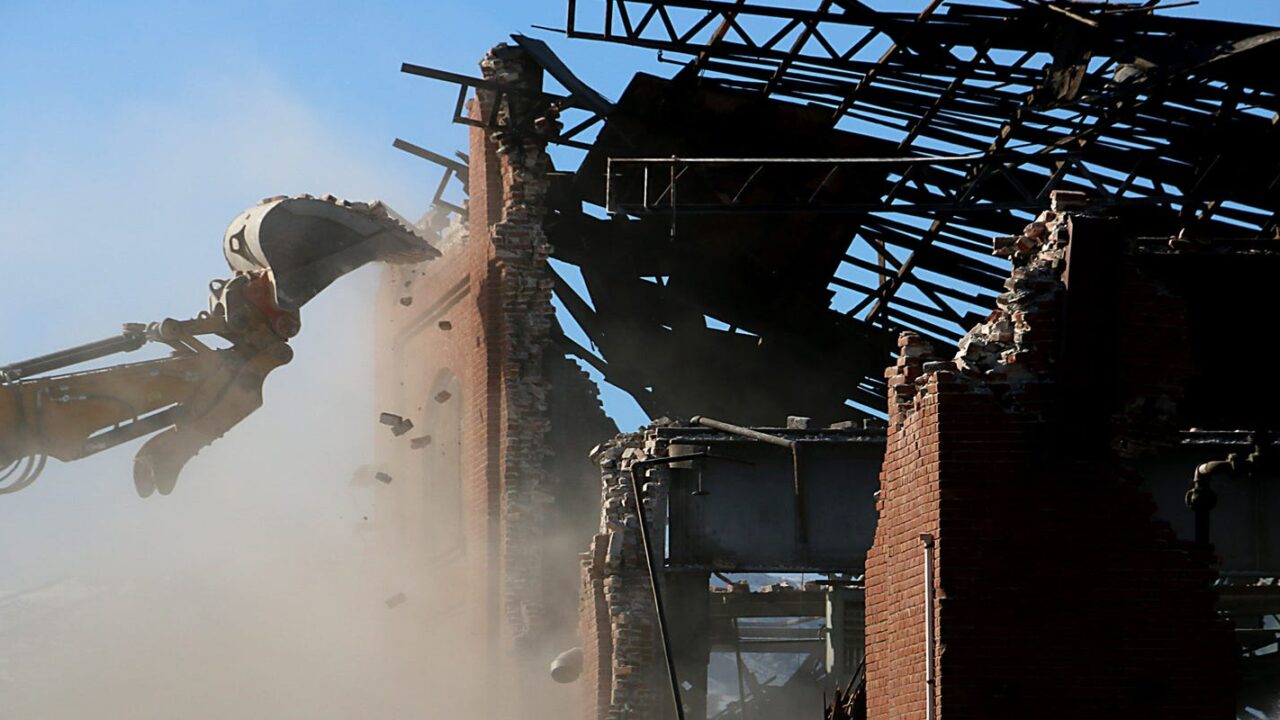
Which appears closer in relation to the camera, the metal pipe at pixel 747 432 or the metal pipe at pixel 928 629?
the metal pipe at pixel 928 629

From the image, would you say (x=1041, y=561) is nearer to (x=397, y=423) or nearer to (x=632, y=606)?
(x=632, y=606)

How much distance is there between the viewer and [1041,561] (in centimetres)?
1102

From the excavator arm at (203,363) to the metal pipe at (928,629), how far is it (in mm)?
11931

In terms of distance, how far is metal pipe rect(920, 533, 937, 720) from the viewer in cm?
1091

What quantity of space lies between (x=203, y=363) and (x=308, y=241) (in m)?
2.03

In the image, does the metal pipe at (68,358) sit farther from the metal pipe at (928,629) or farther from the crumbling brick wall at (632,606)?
the metal pipe at (928,629)

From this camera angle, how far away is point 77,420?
2116 centimetres

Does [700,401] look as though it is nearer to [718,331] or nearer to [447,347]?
[718,331]

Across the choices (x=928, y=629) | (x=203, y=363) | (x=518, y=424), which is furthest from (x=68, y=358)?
(x=928, y=629)

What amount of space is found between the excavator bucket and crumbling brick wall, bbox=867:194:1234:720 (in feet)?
42.1

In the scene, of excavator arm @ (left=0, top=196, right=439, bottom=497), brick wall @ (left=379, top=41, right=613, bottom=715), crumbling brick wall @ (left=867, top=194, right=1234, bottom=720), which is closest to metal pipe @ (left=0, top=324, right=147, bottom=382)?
excavator arm @ (left=0, top=196, right=439, bottom=497)

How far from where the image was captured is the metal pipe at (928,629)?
35.8 feet

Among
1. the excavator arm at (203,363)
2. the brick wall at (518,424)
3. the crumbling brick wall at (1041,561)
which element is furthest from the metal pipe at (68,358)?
the crumbling brick wall at (1041,561)

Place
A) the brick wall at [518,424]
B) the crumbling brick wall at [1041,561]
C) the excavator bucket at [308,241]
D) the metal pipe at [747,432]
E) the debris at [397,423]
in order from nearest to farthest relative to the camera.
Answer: the crumbling brick wall at [1041,561], the metal pipe at [747,432], the excavator bucket at [308,241], the brick wall at [518,424], the debris at [397,423]
